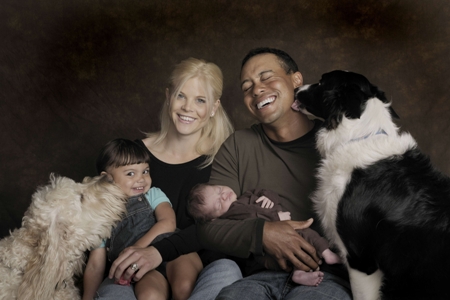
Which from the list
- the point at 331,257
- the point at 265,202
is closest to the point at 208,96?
the point at 265,202

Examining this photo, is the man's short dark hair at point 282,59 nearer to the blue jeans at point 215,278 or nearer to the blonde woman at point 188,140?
the blonde woman at point 188,140

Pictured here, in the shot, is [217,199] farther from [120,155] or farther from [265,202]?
[120,155]

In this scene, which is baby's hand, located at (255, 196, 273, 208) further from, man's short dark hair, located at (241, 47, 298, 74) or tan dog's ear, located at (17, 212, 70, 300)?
tan dog's ear, located at (17, 212, 70, 300)

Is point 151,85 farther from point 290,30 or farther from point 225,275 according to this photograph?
point 225,275

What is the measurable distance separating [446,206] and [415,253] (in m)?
0.26

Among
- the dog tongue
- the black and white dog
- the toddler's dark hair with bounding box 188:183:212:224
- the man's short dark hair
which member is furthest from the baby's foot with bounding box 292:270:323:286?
the man's short dark hair

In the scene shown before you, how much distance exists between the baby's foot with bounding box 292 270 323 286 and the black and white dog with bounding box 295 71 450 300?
173mm

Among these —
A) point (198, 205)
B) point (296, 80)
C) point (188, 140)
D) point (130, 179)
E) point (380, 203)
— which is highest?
point (296, 80)

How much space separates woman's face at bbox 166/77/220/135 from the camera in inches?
130

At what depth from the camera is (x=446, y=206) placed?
2.09 meters

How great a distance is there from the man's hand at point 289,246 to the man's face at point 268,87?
74 cm

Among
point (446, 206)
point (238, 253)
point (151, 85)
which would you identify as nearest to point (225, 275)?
point (238, 253)

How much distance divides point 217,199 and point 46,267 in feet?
3.35

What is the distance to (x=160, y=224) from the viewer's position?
9.16 feet
